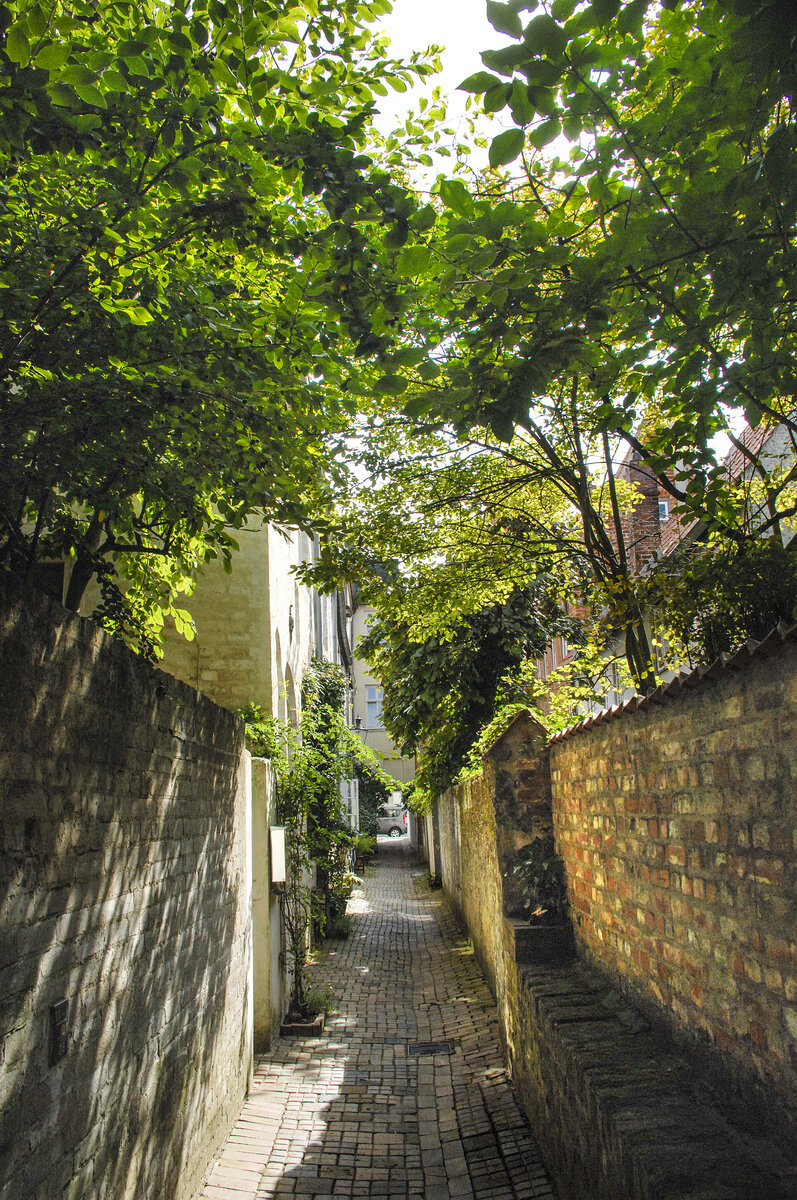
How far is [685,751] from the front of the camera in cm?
368

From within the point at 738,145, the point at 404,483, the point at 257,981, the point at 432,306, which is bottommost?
the point at 257,981

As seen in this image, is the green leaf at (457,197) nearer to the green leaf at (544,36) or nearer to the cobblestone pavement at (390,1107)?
the green leaf at (544,36)

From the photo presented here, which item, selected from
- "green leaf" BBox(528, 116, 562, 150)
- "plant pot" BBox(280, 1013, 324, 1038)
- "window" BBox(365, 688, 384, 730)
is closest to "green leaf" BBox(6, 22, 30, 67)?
"green leaf" BBox(528, 116, 562, 150)

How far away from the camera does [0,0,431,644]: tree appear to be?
10.4 feet

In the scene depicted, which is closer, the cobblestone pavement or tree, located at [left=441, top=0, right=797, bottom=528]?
tree, located at [left=441, top=0, right=797, bottom=528]

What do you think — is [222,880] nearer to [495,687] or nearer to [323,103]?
[323,103]

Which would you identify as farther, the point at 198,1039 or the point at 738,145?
the point at 198,1039

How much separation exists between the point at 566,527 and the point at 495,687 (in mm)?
5081

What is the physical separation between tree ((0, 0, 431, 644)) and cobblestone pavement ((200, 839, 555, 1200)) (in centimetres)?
394

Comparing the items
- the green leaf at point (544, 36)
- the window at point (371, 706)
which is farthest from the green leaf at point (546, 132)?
the window at point (371, 706)

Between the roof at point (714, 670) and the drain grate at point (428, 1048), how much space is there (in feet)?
14.6

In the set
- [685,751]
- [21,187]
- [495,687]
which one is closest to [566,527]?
[495,687]

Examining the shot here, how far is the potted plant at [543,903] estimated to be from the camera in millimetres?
6285

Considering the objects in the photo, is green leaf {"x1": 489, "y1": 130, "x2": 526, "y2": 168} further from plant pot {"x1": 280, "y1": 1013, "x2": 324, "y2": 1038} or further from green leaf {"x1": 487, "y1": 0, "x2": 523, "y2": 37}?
plant pot {"x1": 280, "y1": 1013, "x2": 324, "y2": 1038}
